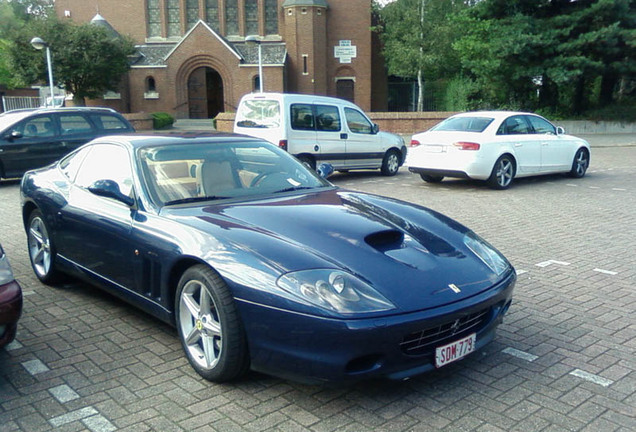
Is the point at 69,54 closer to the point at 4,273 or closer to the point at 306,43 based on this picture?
the point at 306,43

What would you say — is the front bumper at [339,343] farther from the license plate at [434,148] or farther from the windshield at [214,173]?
the license plate at [434,148]

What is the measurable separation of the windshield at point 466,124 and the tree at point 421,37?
A: 25.5m

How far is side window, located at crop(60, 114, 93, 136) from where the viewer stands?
14.3 metres

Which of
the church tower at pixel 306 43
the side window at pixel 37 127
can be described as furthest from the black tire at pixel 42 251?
the church tower at pixel 306 43

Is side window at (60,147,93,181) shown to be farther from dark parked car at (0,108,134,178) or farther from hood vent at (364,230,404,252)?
dark parked car at (0,108,134,178)

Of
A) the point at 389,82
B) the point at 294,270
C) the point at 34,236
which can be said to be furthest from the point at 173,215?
the point at 389,82

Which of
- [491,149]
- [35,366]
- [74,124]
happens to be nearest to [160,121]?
[74,124]

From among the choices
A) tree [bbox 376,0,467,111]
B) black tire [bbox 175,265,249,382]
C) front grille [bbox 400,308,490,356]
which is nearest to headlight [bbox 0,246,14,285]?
black tire [bbox 175,265,249,382]

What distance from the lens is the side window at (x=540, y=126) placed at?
13.4 m

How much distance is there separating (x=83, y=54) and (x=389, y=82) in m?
23.6

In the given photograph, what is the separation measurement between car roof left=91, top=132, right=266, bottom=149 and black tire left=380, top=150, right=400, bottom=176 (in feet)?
33.3

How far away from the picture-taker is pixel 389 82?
48.5 meters

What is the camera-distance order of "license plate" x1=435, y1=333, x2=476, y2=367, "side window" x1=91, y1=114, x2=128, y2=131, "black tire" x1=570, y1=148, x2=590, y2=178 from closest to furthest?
"license plate" x1=435, y1=333, x2=476, y2=367
"black tire" x1=570, y1=148, x2=590, y2=178
"side window" x1=91, y1=114, x2=128, y2=131

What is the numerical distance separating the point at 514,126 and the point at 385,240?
9999 millimetres
